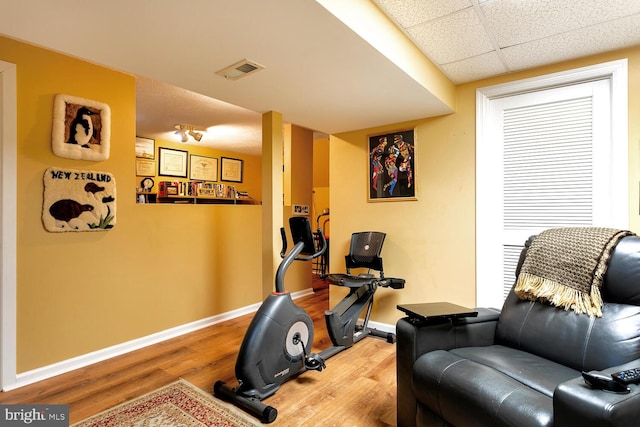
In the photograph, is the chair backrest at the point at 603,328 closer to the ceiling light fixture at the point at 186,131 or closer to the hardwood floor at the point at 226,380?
the hardwood floor at the point at 226,380

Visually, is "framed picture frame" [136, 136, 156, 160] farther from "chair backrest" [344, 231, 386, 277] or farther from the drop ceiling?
"chair backrest" [344, 231, 386, 277]

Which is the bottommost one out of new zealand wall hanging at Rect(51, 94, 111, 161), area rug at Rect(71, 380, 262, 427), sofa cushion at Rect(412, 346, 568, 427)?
area rug at Rect(71, 380, 262, 427)

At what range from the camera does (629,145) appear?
7.09 ft

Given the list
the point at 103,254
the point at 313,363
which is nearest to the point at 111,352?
the point at 103,254

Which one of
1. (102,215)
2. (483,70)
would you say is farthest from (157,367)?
(483,70)

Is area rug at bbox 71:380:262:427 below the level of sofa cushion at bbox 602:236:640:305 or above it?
below

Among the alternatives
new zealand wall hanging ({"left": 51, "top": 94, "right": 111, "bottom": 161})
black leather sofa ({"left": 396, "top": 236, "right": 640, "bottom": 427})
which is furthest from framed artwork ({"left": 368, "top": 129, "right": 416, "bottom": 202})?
new zealand wall hanging ({"left": 51, "top": 94, "right": 111, "bottom": 161})

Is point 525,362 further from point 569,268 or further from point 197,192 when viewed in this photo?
point 197,192

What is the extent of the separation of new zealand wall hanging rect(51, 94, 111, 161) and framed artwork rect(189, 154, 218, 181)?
341 centimetres

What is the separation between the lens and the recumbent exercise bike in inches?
76.9

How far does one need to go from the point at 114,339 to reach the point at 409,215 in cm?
288

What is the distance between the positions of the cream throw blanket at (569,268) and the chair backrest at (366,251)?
1.35m

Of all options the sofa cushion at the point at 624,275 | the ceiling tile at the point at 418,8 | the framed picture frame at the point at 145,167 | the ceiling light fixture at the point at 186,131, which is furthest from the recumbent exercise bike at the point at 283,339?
the framed picture frame at the point at 145,167

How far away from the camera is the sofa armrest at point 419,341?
162cm
